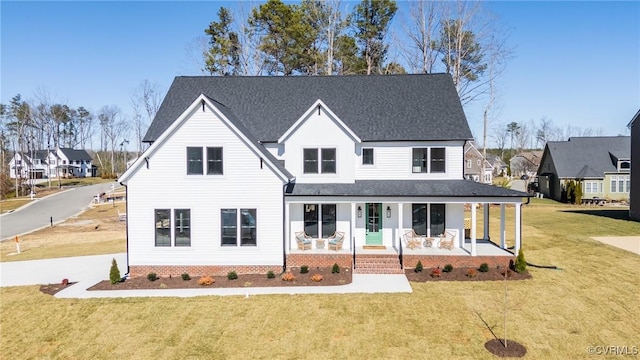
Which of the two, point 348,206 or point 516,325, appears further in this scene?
point 348,206

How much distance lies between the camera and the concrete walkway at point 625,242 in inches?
803

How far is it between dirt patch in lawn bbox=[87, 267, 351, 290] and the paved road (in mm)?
21680

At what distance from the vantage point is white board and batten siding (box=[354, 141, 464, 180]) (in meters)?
19.5

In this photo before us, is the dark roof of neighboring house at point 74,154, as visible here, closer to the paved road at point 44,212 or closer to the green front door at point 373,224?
the paved road at point 44,212

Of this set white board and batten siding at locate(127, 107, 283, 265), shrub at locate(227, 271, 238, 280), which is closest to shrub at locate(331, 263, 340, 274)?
white board and batten siding at locate(127, 107, 283, 265)

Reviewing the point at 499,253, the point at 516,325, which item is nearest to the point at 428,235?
the point at 499,253

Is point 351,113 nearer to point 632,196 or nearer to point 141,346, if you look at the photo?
point 141,346

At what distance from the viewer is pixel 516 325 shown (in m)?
11.5

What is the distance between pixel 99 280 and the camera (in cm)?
1658

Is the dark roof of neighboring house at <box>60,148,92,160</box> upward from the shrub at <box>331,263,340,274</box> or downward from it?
upward

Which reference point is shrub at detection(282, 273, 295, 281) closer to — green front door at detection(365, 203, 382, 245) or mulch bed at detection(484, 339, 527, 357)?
green front door at detection(365, 203, 382, 245)

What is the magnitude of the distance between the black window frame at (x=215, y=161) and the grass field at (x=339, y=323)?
5.43 m

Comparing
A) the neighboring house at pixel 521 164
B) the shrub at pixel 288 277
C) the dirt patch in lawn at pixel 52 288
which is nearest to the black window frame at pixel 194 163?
the shrub at pixel 288 277

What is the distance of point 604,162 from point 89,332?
171ft
